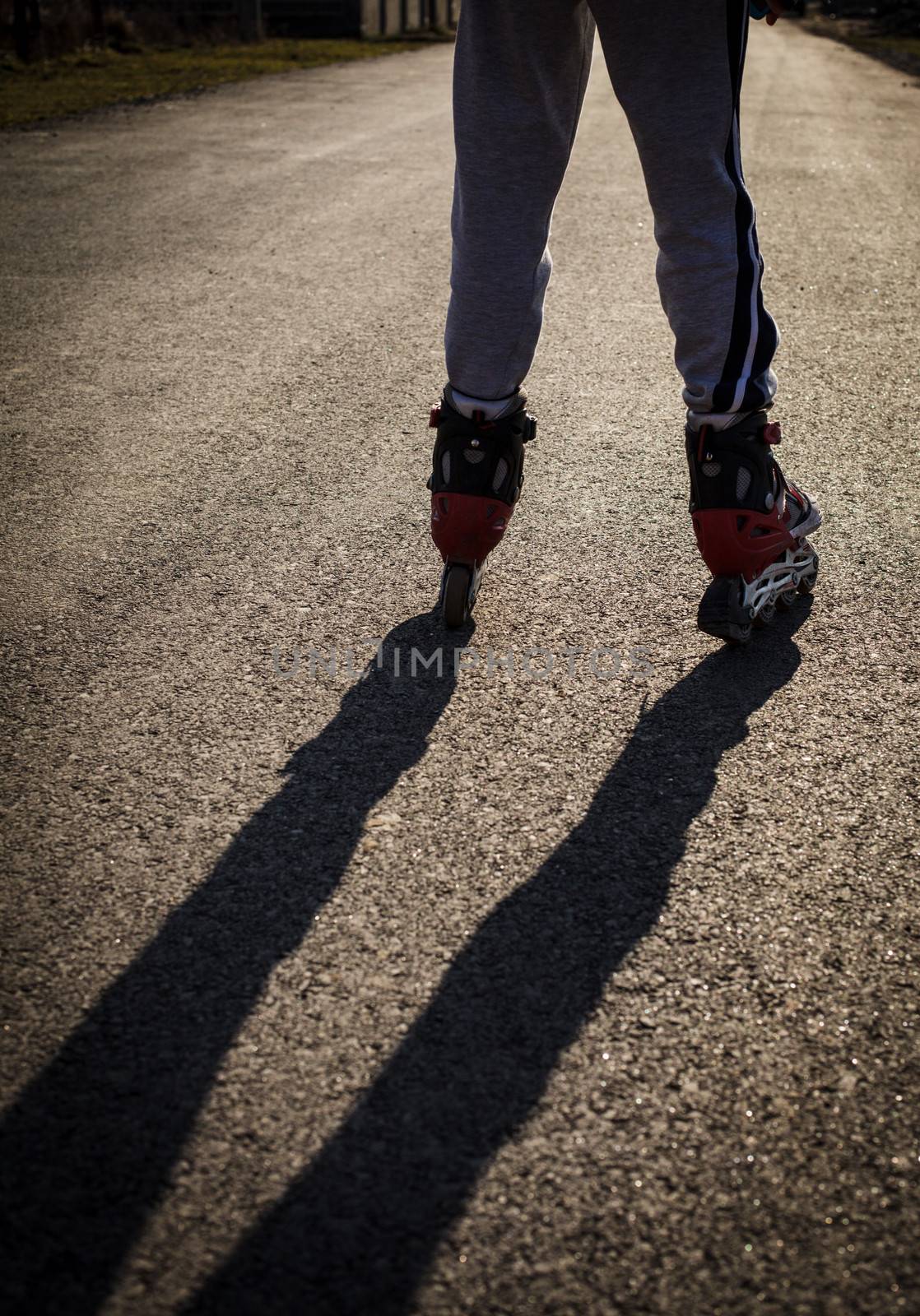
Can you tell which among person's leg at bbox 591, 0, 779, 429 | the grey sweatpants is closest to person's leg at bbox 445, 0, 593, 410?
the grey sweatpants

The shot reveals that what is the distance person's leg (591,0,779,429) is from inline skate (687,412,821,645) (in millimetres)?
51

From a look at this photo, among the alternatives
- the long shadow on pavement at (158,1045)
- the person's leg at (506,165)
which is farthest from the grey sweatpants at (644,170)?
the long shadow on pavement at (158,1045)

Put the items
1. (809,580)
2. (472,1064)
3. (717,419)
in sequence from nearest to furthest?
(472,1064) < (717,419) < (809,580)

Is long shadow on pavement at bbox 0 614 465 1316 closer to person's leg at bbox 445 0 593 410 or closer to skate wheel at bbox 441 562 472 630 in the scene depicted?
skate wheel at bbox 441 562 472 630

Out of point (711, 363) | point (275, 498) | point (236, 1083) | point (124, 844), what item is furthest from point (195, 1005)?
point (275, 498)

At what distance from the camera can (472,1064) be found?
4.64 feet

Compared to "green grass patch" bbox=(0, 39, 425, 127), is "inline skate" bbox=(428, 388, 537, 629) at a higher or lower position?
lower

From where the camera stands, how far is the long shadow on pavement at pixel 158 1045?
1.19m

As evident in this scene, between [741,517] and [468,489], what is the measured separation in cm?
56

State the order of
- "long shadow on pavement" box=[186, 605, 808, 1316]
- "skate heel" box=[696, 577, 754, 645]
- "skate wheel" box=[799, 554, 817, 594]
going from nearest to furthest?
"long shadow on pavement" box=[186, 605, 808, 1316] < "skate heel" box=[696, 577, 754, 645] < "skate wheel" box=[799, 554, 817, 594]

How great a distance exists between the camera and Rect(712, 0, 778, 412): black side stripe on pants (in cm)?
231

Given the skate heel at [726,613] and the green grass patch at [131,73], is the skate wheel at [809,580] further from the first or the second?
the green grass patch at [131,73]

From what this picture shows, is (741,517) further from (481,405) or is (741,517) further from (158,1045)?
(158,1045)

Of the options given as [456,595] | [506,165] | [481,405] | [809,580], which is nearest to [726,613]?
[809,580]
